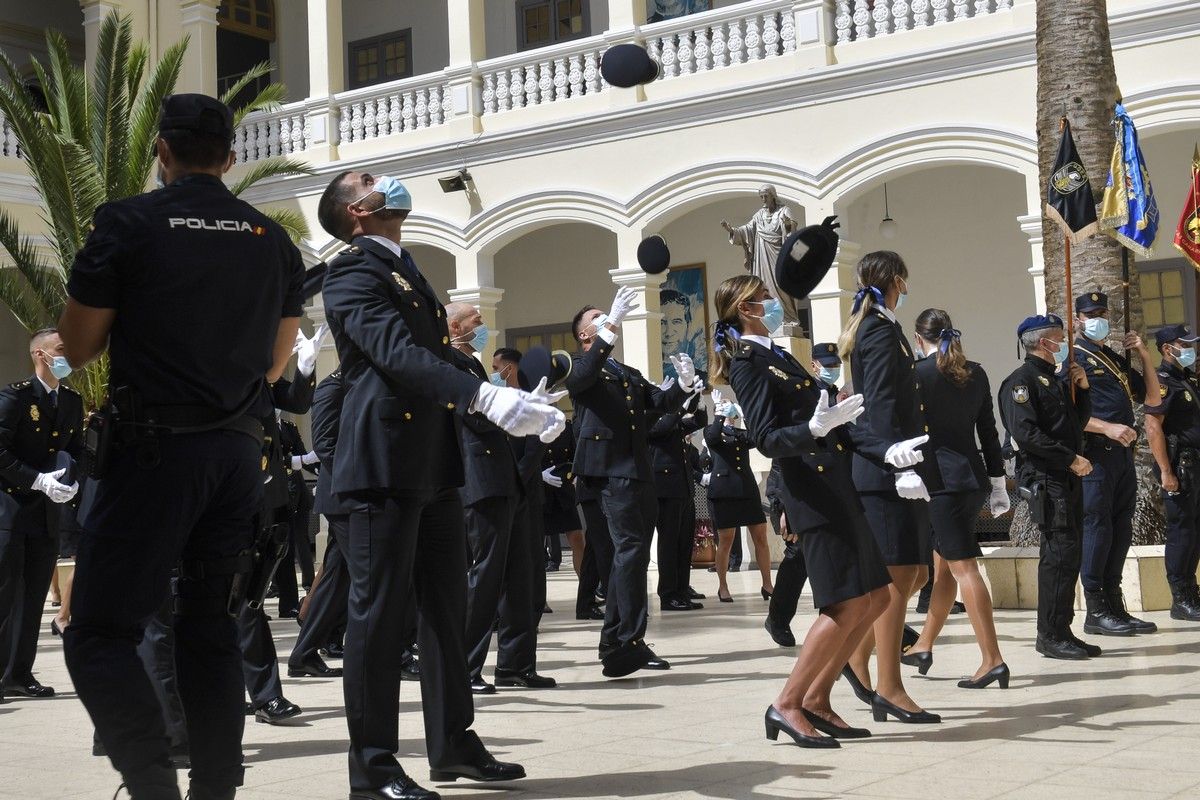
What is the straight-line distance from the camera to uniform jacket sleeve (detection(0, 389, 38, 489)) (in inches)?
284

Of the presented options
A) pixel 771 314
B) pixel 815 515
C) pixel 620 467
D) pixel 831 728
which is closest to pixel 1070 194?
pixel 620 467

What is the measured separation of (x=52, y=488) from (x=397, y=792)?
3671mm

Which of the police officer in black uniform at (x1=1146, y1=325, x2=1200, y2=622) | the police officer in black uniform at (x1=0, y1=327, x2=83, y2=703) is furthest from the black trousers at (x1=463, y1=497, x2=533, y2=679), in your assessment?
the police officer in black uniform at (x1=1146, y1=325, x2=1200, y2=622)

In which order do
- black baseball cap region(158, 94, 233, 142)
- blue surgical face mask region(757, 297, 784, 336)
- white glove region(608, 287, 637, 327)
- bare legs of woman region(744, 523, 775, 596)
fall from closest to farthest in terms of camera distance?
black baseball cap region(158, 94, 233, 142) → blue surgical face mask region(757, 297, 784, 336) → white glove region(608, 287, 637, 327) → bare legs of woman region(744, 523, 775, 596)

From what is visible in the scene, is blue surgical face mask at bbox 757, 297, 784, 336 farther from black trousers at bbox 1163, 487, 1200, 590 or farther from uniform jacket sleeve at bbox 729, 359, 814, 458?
black trousers at bbox 1163, 487, 1200, 590

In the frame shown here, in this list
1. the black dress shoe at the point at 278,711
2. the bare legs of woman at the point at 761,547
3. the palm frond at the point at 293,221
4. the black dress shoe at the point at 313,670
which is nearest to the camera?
the black dress shoe at the point at 278,711

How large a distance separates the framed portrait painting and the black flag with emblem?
9.95m

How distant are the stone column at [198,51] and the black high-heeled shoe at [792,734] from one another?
676 inches

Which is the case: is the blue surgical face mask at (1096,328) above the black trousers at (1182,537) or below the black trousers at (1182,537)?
above

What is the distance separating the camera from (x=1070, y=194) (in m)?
10.1

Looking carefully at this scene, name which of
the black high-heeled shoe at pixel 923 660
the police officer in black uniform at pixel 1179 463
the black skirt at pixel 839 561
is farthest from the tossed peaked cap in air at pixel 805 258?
the police officer in black uniform at pixel 1179 463

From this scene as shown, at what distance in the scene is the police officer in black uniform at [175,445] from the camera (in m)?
3.52

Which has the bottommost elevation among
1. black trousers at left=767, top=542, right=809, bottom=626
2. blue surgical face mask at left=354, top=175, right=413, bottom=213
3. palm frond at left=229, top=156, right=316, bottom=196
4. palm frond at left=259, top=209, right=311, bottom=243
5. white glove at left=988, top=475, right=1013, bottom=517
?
black trousers at left=767, top=542, right=809, bottom=626

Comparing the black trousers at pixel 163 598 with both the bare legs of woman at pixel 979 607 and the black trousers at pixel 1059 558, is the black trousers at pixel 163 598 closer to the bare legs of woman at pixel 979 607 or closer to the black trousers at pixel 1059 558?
the bare legs of woman at pixel 979 607
